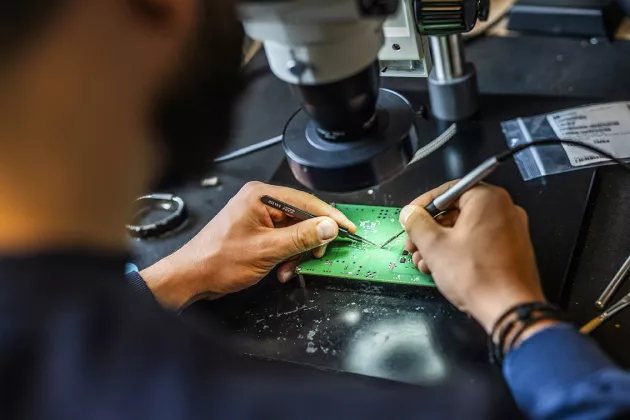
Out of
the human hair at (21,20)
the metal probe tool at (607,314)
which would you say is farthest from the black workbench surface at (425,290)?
the human hair at (21,20)

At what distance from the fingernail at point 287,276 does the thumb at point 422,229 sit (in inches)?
8.4

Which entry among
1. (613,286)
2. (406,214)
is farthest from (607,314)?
(406,214)

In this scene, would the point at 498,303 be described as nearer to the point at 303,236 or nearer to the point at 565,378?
the point at 565,378

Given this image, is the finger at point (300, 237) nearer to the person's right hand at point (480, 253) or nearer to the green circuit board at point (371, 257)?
the green circuit board at point (371, 257)

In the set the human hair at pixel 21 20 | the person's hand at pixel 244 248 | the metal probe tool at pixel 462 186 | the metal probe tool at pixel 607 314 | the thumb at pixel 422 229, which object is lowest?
the metal probe tool at pixel 607 314

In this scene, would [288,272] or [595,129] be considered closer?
[288,272]

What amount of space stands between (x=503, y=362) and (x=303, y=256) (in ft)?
1.25

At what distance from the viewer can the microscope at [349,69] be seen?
25.1 inches

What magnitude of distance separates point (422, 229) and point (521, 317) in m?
0.19

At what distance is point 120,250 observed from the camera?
2.24ft

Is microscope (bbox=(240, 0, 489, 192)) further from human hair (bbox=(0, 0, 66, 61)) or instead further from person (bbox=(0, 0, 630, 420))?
human hair (bbox=(0, 0, 66, 61))

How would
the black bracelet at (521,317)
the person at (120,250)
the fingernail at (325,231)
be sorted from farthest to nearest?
the fingernail at (325,231)
the black bracelet at (521,317)
the person at (120,250)

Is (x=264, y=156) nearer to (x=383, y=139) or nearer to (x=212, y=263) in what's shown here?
(x=212, y=263)

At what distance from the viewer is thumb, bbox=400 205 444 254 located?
89 cm
